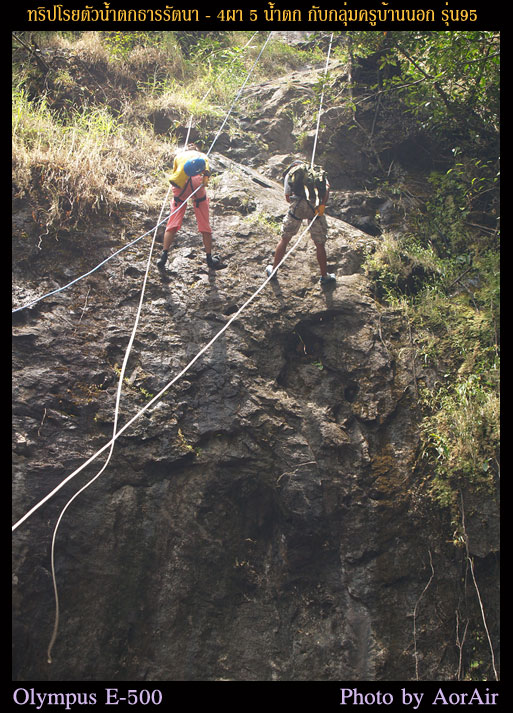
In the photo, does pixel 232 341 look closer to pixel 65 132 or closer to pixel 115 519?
pixel 115 519

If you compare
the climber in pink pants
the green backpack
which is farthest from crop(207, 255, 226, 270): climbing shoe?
the green backpack

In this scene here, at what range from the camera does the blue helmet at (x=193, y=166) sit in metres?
5.21

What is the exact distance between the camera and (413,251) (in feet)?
19.7

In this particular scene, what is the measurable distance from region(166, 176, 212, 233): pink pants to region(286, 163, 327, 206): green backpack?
40.1 inches

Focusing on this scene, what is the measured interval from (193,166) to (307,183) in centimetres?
129

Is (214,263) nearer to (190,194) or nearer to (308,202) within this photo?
(190,194)

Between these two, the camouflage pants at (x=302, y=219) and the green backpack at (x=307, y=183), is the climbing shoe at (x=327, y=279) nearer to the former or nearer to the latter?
the camouflage pants at (x=302, y=219)

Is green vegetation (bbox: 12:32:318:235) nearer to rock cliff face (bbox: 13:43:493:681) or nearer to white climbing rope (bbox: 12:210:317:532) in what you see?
rock cliff face (bbox: 13:43:493:681)

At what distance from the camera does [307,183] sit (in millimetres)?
5254

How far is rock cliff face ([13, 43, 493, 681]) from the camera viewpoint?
11.6ft

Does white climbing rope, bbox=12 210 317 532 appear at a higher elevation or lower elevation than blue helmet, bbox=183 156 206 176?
lower

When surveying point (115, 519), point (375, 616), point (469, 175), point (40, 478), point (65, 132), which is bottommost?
point (375, 616)

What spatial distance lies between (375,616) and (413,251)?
425 centimetres

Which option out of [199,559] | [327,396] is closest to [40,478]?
[199,559]
